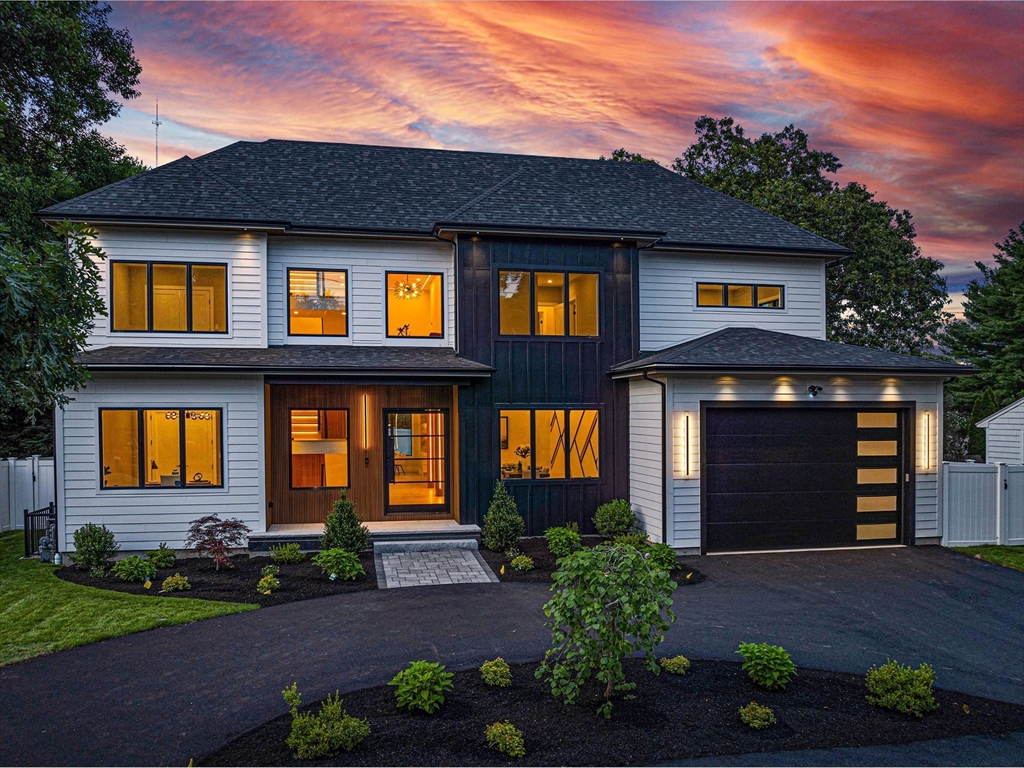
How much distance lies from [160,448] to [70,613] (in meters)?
3.80

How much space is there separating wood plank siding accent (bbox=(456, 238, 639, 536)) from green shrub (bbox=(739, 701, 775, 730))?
7.52m

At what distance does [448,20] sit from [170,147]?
1353 centimetres

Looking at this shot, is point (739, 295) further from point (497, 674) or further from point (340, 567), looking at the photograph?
point (497, 674)

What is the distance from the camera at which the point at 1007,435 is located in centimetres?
1867

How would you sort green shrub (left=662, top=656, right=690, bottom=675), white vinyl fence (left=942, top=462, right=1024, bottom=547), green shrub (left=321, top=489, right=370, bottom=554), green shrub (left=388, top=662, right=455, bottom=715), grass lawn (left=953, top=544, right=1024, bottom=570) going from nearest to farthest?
green shrub (left=388, top=662, right=455, bottom=715)
green shrub (left=662, top=656, right=690, bottom=675)
grass lawn (left=953, top=544, right=1024, bottom=570)
green shrub (left=321, top=489, right=370, bottom=554)
white vinyl fence (left=942, top=462, right=1024, bottom=547)

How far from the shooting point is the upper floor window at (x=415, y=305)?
507 inches

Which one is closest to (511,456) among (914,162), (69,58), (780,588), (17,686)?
(780,588)

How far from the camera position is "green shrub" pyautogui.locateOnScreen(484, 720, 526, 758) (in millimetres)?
4281

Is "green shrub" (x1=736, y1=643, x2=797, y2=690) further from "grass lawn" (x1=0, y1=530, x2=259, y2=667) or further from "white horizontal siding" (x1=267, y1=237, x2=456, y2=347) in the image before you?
"white horizontal siding" (x1=267, y1=237, x2=456, y2=347)

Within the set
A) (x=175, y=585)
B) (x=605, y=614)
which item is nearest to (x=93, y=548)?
(x=175, y=585)

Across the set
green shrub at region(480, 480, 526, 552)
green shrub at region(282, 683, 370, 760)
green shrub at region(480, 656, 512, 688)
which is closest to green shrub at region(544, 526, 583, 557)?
green shrub at region(480, 480, 526, 552)

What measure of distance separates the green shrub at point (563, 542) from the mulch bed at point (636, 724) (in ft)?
15.9

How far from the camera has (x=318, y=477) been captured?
41.6 feet

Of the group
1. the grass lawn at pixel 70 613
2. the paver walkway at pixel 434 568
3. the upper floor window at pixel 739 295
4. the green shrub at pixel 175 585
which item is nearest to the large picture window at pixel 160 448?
the grass lawn at pixel 70 613
